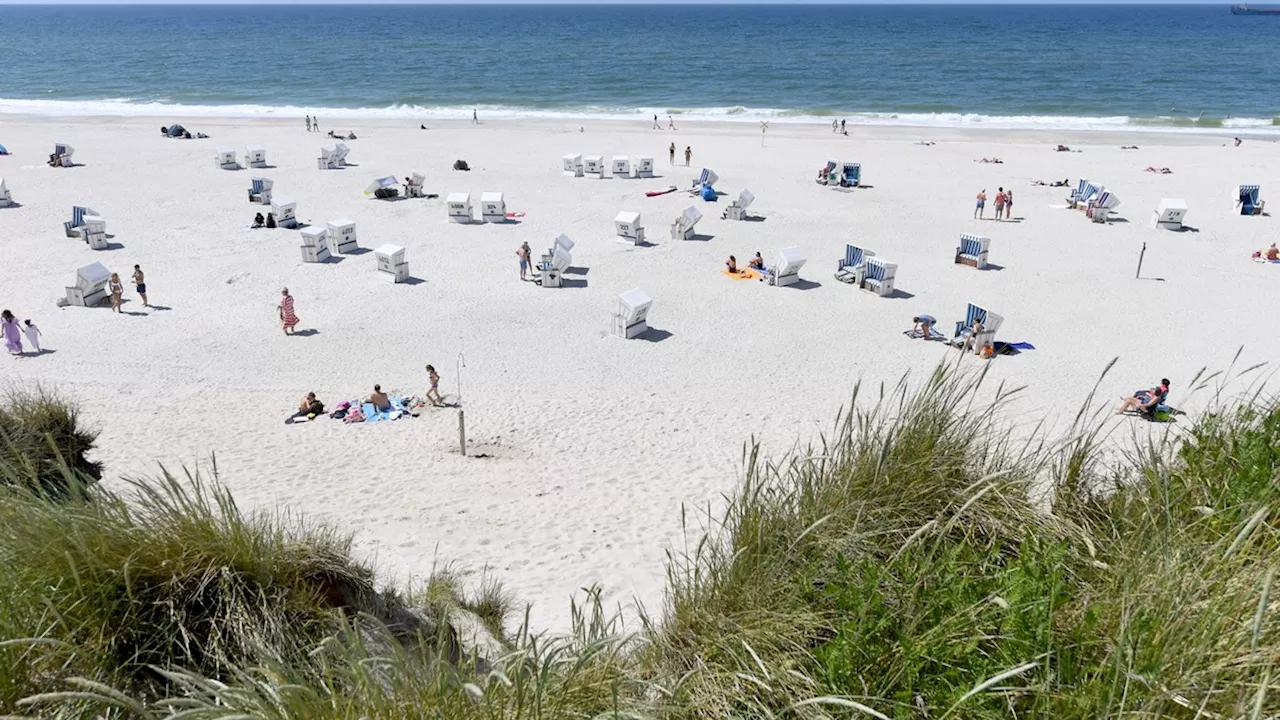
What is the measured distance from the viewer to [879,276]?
57.5 ft

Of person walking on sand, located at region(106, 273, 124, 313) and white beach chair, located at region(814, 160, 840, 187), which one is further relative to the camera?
white beach chair, located at region(814, 160, 840, 187)

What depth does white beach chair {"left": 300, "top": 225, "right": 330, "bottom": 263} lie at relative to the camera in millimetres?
19047

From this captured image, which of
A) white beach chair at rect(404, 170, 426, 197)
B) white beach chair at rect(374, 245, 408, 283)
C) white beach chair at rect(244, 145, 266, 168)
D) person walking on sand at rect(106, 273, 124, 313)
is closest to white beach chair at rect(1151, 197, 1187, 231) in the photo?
white beach chair at rect(374, 245, 408, 283)

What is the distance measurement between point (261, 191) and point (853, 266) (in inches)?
627

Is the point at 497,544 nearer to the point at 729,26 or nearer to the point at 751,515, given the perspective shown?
the point at 751,515

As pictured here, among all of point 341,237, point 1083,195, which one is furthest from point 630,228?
point 1083,195

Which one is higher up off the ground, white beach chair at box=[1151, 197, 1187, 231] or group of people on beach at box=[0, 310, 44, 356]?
white beach chair at box=[1151, 197, 1187, 231]

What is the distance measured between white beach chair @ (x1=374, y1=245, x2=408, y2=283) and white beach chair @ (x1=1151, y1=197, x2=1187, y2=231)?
1848cm

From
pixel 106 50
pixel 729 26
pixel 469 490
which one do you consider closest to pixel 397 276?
pixel 469 490

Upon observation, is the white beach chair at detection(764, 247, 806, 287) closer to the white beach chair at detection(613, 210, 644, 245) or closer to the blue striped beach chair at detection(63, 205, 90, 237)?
the white beach chair at detection(613, 210, 644, 245)

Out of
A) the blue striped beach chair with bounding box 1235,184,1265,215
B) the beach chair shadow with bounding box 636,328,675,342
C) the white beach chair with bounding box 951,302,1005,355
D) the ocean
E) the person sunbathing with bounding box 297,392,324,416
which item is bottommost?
the person sunbathing with bounding box 297,392,324,416

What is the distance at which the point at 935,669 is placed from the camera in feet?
9.47

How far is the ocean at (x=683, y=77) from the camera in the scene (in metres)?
48.1

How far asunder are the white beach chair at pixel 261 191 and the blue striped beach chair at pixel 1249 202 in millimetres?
26214
